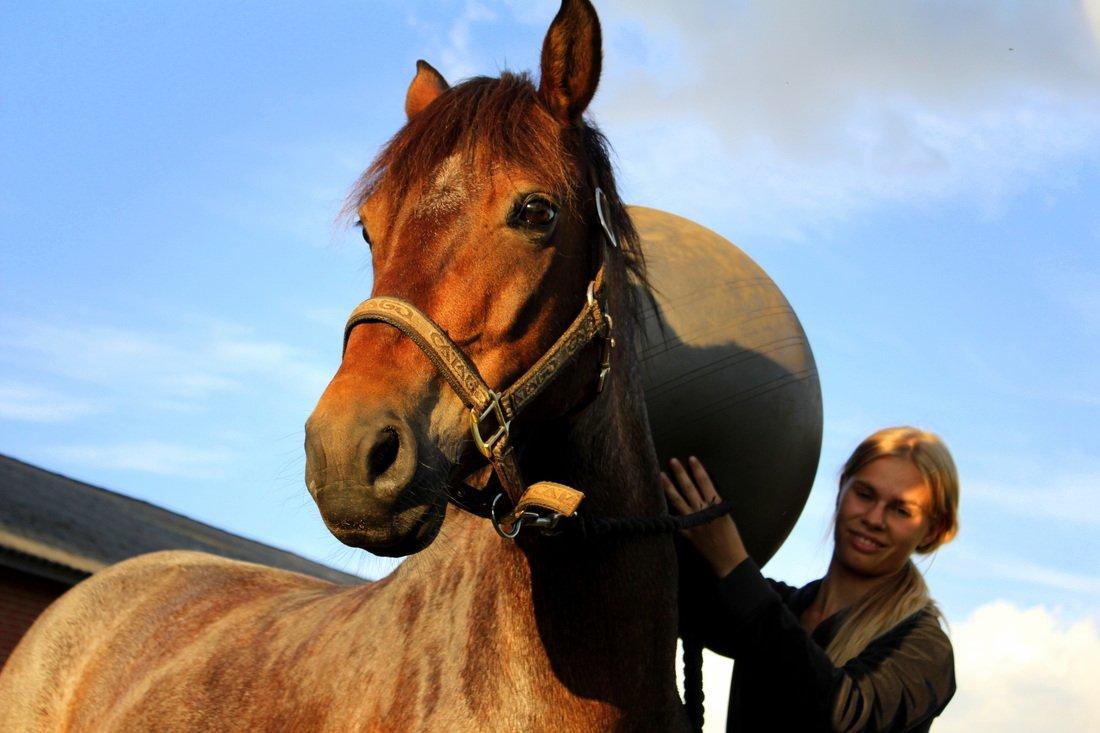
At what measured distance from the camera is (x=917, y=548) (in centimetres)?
402

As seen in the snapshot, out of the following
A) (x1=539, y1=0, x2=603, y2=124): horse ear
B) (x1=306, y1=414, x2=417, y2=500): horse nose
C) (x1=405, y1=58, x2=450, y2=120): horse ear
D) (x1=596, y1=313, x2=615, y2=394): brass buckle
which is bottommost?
(x1=306, y1=414, x2=417, y2=500): horse nose

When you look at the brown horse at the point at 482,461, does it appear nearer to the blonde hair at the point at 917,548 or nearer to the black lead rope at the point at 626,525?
the black lead rope at the point at 626,525

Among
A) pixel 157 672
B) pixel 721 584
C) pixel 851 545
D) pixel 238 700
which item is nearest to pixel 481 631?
pixel 721 584

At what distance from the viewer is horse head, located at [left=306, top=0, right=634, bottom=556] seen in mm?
2404

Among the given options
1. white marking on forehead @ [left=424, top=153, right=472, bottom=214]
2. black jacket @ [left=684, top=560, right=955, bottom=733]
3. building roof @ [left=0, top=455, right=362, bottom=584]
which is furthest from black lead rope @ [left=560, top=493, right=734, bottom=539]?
building roof @ [left=0, top=455, right=362, bottom=584]

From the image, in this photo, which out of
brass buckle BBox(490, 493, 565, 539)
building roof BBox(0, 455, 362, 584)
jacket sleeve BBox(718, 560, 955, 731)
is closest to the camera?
brass buckle BBox(490, 493, 565, 539)

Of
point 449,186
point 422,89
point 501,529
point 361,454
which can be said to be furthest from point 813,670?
point 422,89

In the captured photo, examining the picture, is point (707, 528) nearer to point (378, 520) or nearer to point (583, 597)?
point (583, 597)

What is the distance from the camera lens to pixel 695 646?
378 cm

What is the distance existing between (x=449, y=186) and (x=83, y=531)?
636 inches

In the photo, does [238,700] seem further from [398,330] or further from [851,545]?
[851,545]

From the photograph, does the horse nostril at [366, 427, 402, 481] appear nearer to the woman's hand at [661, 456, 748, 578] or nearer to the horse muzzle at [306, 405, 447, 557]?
the horse muzzle at [306, 405, 447, 557]

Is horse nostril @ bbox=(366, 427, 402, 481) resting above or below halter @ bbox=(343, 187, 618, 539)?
below

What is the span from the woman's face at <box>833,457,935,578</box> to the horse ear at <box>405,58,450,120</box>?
2086 mm
